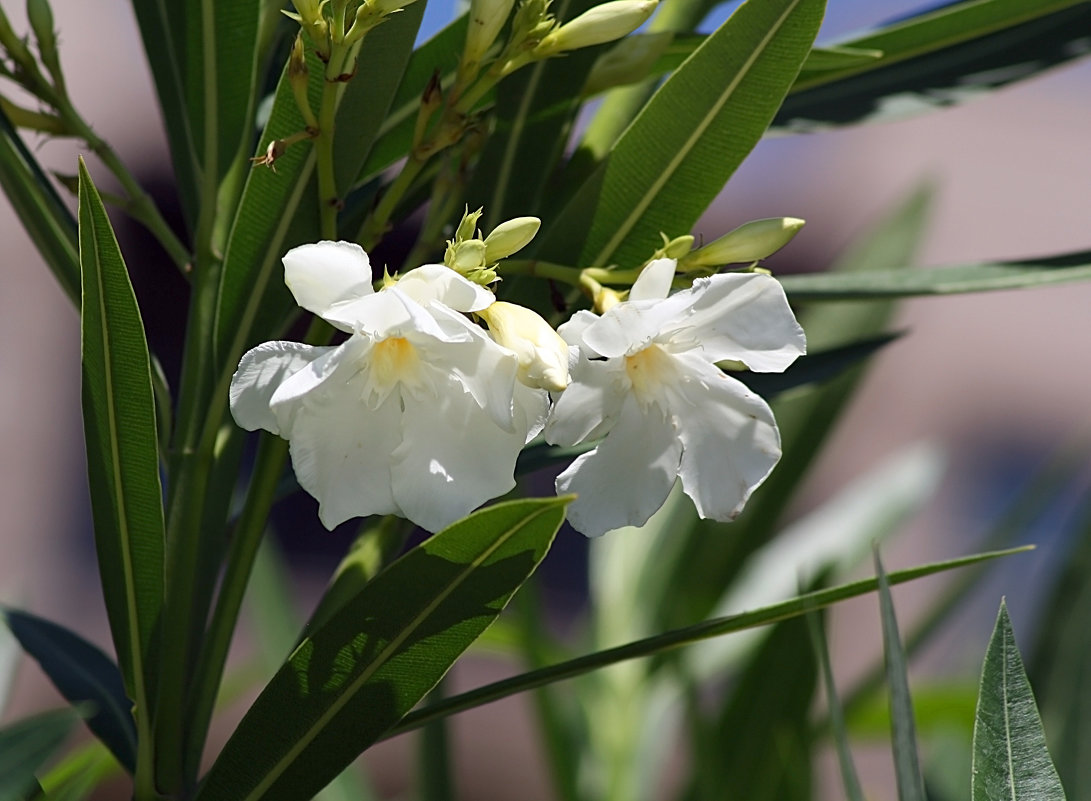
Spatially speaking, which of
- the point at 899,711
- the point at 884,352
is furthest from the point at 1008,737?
the point at 884,352

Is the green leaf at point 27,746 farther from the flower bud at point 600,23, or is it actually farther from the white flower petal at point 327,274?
the flower bud at point 600,23

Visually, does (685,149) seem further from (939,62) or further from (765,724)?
(765,724)

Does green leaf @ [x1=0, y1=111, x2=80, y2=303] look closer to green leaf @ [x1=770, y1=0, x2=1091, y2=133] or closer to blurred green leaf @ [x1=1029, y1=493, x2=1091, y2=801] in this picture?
green leaf @ [x1=770, y1=0, x2=1091, y2=133]

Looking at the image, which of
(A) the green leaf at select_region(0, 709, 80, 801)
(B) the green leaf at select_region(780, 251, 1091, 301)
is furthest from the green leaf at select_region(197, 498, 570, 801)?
(B) the green leaf at select_region(780, 251, 1091, 301)

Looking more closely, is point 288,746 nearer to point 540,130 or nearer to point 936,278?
point 540,130

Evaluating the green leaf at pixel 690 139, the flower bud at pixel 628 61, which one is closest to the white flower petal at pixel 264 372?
the green leaf at pixel 690 139

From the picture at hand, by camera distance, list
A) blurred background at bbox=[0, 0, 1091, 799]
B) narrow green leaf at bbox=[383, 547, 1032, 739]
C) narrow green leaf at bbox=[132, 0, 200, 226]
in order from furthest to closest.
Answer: blurred background at bbox=[0, 0, 1091, 799]
narrow green leaf at bbox=[132, 0, 200, 226]
narrow green leaf at bbox=[383, 547, 1032, 739]
